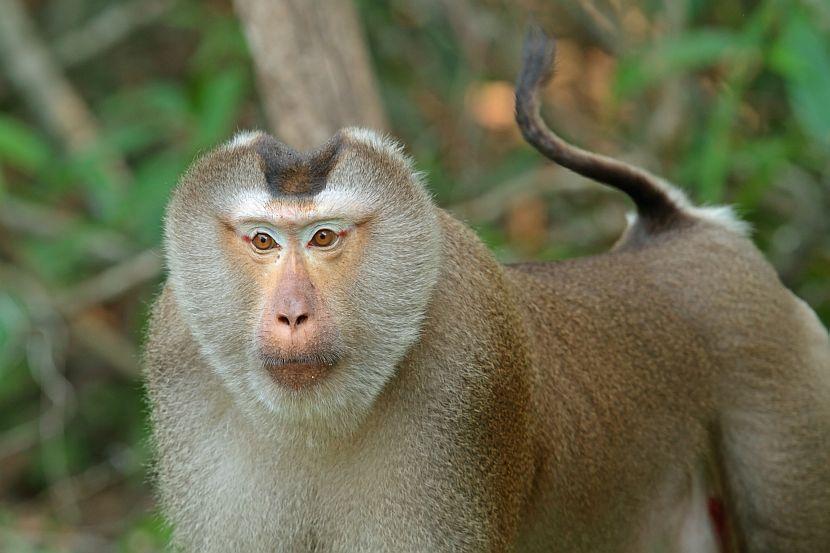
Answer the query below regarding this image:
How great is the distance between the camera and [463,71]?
841 centimetres

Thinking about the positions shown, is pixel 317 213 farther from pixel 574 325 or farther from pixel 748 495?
pixel 748 495

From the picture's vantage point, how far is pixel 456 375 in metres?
3.81

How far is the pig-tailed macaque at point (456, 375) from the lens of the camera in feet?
11.6

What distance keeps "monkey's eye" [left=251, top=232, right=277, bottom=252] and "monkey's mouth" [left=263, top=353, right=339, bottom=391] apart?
12.4 inches

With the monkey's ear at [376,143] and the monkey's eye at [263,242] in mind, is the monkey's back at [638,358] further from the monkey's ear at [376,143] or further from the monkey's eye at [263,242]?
the monkey's eye at [263,242]

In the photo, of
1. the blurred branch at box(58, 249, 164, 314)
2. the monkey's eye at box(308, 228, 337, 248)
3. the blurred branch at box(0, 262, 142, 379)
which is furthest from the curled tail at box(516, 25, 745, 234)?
the blurred branch at box(0, 262, 142, 379)

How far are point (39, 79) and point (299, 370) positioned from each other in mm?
5596

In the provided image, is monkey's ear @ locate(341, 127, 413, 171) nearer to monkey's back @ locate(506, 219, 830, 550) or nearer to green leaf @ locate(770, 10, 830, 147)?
monkey's back @ locate(506, 219, 830, 550)

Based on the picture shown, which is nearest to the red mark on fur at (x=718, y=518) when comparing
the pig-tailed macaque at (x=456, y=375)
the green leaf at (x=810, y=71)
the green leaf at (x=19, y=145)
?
the pig-tailed macaque at (x=456, y=375)

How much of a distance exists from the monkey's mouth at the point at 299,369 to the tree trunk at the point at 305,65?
10.3ft

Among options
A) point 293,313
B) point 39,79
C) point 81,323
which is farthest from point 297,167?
point 39,79

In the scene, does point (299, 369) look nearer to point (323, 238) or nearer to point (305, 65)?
point (323, 238)

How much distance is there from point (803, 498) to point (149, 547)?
3.11 metres

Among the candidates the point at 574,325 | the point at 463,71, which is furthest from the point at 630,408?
the point at 463,71
